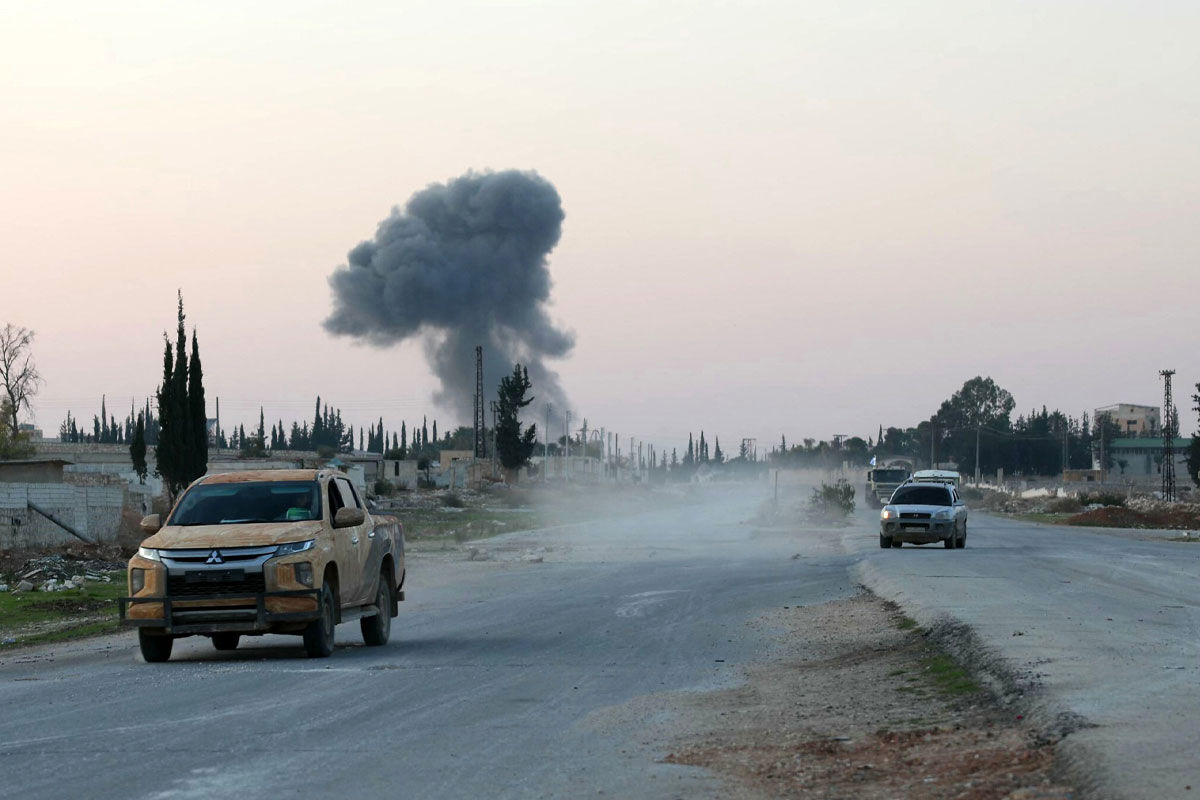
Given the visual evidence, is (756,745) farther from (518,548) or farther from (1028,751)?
(518,548)

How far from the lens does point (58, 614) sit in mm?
23484

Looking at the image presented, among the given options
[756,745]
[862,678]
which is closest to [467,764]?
[756,745]

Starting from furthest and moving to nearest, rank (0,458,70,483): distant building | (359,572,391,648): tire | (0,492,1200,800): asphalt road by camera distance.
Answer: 1. (0,458,70,483): distant building
2. (359,572,391,648): tire
3. (0,492,1200,800): asphalt road

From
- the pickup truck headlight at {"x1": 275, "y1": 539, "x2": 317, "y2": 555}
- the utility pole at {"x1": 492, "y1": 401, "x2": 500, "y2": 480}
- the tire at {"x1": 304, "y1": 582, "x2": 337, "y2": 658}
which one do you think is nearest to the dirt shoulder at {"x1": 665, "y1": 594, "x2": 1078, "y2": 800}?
the tire at {"x1": 304, "y1": 582, "x2": 337, "y2": 658}

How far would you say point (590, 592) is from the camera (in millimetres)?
25484

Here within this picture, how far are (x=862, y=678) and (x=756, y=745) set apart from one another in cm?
402

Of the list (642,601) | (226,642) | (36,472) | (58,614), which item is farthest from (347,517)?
(36,472)

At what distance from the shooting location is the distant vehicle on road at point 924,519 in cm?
3969

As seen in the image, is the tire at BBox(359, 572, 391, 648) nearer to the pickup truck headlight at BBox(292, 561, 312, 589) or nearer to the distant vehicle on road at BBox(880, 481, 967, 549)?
the pickup truck headlight at BBox(292, 561, 312, 589)

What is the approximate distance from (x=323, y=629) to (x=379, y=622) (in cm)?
178

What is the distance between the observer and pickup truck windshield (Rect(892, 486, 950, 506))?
40500mm

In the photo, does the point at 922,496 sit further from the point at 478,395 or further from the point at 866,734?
the point at 478,395

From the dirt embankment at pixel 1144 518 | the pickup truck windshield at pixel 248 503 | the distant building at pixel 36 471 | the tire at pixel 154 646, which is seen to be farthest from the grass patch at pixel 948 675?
the dirt embankment at pixel 1144 518

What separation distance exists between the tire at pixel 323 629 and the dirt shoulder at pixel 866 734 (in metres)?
4.12
